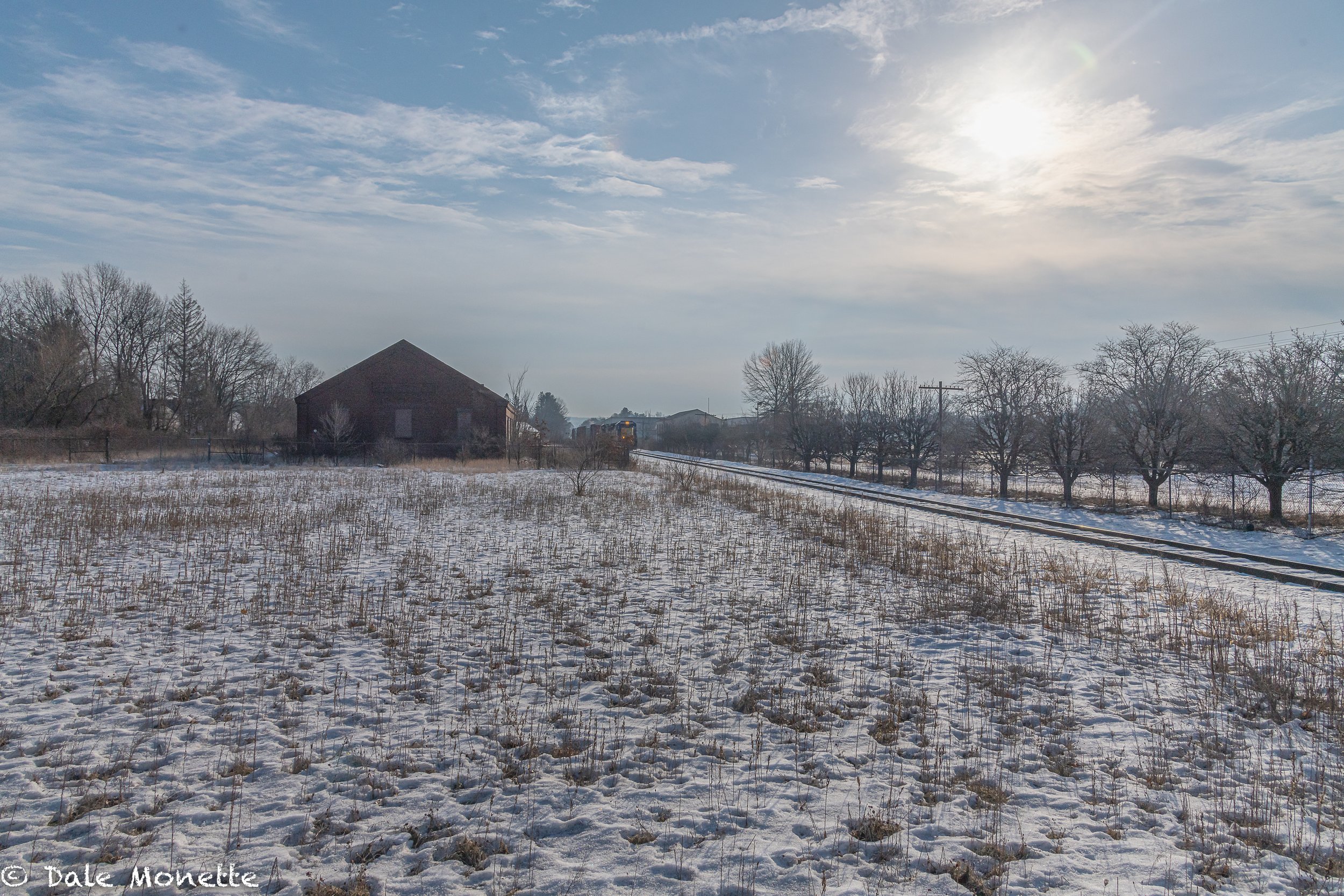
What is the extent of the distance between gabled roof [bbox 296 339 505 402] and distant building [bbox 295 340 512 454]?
0.03 meters

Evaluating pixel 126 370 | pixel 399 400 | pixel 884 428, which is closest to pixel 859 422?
pixel 884 428

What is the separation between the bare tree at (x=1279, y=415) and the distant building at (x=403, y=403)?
35.2 meters

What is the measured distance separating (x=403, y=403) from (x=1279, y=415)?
138ft

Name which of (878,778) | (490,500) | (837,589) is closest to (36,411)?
(490,500)

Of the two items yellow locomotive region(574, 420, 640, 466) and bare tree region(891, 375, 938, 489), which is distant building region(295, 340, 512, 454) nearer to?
yellow locomotive region(574, 420, 640, 466)

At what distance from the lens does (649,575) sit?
11.3m

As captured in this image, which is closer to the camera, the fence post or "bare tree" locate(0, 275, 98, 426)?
the fence post

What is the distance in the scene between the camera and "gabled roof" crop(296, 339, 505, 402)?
149ft

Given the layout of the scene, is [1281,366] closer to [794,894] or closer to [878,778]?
[878,778]

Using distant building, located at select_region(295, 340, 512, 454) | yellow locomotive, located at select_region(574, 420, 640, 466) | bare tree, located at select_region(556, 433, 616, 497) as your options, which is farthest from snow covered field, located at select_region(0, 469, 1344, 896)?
distant building, located at select_region(295, 340, 512, 454)

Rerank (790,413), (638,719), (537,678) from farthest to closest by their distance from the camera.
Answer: (790,413), (537,678), (638,719)

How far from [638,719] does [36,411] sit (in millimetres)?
57462

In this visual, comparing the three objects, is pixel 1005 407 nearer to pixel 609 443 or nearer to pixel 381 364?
pixel 609 443

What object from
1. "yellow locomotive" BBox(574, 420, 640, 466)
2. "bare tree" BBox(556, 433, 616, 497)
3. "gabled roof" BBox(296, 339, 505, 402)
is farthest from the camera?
"gabled roof" BBox(296, 339, 505, 402)
